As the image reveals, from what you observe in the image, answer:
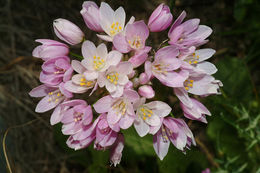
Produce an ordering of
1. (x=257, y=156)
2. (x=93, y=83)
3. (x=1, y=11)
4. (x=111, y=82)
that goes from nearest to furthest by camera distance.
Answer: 1. (x=111, y=82)
2. (x=93, y=83)
3. (x=257, y=156)
4. (x=1, y=11)

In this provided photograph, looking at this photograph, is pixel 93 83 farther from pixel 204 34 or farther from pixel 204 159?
pixel 204 159

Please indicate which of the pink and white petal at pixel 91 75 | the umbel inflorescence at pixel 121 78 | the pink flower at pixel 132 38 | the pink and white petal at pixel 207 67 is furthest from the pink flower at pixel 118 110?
the pink and white petal at pixel 207 67

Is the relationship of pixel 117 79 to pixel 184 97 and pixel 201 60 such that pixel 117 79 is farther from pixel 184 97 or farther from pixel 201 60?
pixel 201 60

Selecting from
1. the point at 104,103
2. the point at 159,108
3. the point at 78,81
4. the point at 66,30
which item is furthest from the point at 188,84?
the point at 66,30

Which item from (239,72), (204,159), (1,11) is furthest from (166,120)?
(1,11)

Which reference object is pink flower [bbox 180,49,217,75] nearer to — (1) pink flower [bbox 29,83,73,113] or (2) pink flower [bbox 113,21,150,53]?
(2) pink flower [bbox 113,21,150,53]

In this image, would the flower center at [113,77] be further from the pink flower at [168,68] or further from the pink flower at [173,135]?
the pink flower at [173,135]

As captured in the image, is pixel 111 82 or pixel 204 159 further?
pixel 204 159
